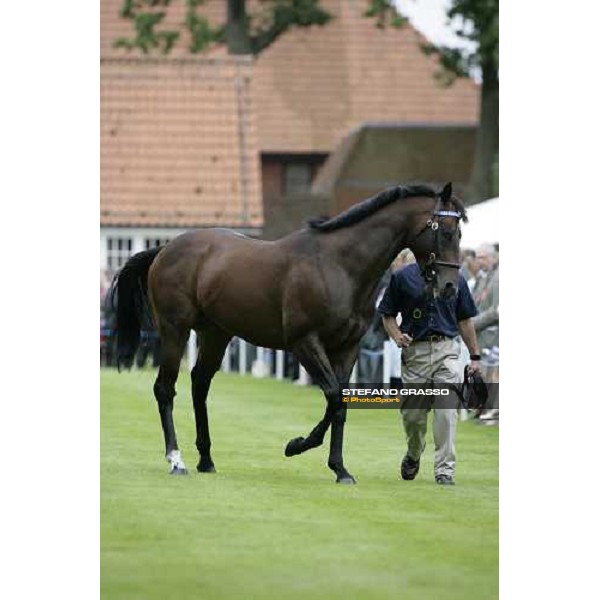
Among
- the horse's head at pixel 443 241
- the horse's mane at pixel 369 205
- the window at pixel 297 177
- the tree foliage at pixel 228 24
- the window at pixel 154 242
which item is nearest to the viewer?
the horse's head at pixel 443 241

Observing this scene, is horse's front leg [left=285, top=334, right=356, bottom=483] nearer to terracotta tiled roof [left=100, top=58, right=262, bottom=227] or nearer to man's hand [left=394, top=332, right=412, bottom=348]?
man's hand [left=394, top=332, right=412, bottom=348]

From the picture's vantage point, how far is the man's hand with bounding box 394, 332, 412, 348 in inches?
587

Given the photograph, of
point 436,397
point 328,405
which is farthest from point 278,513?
point 436,397

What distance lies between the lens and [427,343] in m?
14.9

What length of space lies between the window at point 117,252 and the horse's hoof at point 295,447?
1.51 m

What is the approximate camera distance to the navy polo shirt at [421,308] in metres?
14.8

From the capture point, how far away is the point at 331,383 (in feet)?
48.3

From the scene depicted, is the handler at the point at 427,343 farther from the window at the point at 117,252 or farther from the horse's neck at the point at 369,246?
the window at the point at 117,252

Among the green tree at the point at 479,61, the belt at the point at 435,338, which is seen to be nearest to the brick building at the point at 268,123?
the green tree at the point at 479,61

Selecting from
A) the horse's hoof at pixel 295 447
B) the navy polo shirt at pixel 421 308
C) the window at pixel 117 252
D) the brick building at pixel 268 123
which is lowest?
the horse's hoof at pixel 295 447
